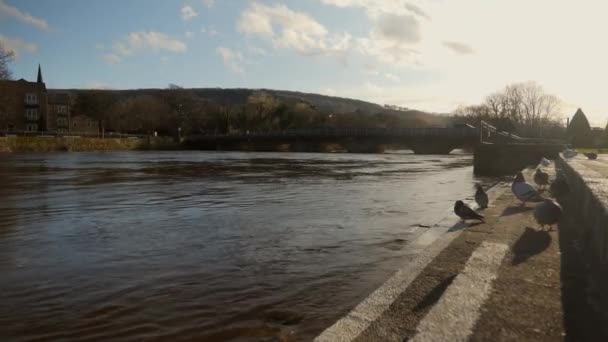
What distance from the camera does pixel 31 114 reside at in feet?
353

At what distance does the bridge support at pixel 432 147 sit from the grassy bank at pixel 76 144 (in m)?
51.1

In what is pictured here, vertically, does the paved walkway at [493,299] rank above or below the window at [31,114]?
below

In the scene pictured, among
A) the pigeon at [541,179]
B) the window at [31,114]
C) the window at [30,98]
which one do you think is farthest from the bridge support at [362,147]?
the window at [30,98]

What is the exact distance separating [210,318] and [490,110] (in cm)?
11397

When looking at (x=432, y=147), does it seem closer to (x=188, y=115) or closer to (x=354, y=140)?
(x=354, y=140)

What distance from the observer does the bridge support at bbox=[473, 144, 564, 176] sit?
87.8 ft

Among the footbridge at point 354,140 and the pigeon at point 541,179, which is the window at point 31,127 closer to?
the footbridge at point 354,140

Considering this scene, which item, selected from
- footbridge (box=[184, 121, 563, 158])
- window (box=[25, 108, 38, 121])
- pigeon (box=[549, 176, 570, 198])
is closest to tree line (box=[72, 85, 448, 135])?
window (box=[25, 108, 38, 121])

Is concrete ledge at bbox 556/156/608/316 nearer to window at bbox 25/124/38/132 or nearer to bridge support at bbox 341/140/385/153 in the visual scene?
bridge support at bbox 341/140/385/153

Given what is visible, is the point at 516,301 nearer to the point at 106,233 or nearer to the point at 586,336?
the point at 586,336

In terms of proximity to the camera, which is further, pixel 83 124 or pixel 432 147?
pixel 83 124

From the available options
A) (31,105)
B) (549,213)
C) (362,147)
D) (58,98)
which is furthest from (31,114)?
(549,213)

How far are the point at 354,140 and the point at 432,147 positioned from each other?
13.7 m

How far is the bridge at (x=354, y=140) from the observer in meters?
72.9
